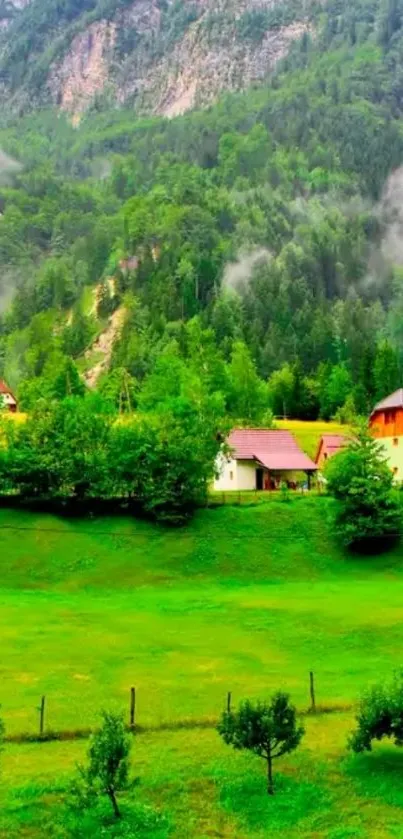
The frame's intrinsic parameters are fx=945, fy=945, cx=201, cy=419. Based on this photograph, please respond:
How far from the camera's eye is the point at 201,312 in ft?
642

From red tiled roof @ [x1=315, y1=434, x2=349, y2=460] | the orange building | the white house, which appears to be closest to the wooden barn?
red tiled roof @ [x1=315, y1=434, x2=349, y2=460]

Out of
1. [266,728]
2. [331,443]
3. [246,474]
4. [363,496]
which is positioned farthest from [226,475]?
[266,728]

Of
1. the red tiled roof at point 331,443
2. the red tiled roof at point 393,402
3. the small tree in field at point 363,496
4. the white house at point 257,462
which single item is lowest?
the small tree in field at point 363,496

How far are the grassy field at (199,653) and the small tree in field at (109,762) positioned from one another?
3.76ft

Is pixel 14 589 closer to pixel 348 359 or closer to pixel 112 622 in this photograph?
pixel 112 622

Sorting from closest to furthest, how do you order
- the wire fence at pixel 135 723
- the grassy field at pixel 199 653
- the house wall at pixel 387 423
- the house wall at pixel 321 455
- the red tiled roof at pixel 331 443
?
the grassy field at pixel 199 653, the wire fence at pixel 135 723, the house wall at pixel 387 423, the red tiled roof at pixel 331 443, the house wall at pixel 321 455

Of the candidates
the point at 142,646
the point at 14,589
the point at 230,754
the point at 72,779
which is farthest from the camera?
the point at 14,589

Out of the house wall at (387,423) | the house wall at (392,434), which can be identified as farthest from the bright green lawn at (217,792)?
the house wall at (387,423)

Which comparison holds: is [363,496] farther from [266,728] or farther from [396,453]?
[266,728]

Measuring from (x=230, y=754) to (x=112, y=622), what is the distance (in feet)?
66.3

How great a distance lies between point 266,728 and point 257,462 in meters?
61.5

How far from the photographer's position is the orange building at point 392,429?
9281cm

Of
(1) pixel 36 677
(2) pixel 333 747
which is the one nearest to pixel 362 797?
(2) pixel 333 747

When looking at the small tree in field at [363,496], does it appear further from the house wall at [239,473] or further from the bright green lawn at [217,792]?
the bright green lawn at [217,792]
